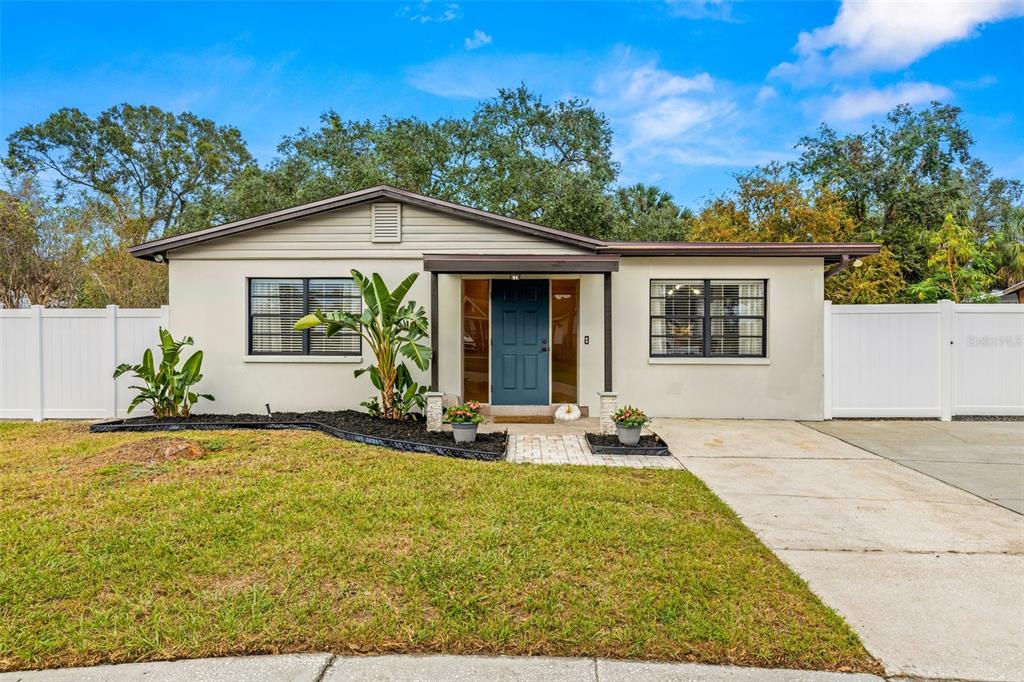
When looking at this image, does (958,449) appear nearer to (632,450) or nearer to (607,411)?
(632,450)

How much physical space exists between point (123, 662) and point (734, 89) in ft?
67.2

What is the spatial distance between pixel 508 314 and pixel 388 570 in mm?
6447

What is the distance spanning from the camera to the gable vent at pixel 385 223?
8.95 meters

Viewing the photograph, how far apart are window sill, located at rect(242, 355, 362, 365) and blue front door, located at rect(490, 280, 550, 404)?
245 centimetres

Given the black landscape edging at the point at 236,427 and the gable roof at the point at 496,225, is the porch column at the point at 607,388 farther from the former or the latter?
the black landscape edging at the point at 236,427

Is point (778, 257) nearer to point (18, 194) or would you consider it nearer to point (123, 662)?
point (123, 662)

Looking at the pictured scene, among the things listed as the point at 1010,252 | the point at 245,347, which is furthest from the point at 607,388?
the point at 1010,252

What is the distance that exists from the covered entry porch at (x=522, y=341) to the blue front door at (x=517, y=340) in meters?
0.02

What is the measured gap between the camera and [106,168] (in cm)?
2552

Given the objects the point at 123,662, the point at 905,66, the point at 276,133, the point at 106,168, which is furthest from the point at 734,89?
the point at 106,168

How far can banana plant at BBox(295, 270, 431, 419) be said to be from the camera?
7488mm

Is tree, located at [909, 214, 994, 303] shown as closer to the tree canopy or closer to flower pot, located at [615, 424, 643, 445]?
the tree canopy

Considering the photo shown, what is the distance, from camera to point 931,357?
8812 mm

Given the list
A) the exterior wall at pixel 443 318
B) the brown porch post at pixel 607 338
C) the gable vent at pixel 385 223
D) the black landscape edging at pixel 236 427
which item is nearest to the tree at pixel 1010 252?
the exterior wall at pixel 443 318
